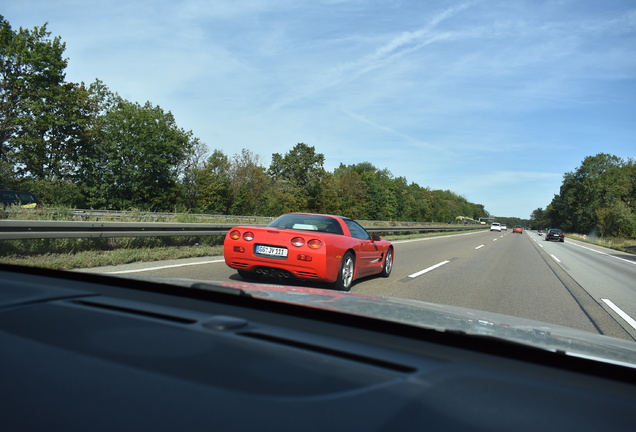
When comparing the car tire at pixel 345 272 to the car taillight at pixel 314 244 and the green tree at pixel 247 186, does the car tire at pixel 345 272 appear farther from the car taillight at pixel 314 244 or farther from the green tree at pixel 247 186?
the green tree at pixel 247 186

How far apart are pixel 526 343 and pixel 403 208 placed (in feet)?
379

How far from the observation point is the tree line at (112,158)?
40062 millimetres

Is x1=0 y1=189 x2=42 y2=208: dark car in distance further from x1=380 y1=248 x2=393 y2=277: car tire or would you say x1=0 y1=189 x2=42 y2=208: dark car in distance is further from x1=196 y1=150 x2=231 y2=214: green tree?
x1=196 y1=150 x2=231 y2=214: green tree

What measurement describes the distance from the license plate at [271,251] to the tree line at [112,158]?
91.6 feet

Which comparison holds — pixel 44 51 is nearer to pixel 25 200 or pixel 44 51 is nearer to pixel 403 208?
pixel 25 200

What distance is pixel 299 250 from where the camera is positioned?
20.7 feet

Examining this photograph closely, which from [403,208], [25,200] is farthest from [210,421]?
[403,208]

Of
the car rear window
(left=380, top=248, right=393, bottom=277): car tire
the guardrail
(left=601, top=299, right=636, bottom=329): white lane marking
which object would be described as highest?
the car rear window

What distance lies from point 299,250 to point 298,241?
15 centimetres

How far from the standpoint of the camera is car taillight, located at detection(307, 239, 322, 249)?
630 cm

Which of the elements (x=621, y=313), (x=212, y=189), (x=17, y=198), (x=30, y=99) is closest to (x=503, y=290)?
(x=621, y=313)

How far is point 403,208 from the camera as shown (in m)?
115

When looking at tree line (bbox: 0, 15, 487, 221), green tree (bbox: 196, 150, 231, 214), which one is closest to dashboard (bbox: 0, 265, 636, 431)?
tree line (bbox: 0, 15, 487, 221)

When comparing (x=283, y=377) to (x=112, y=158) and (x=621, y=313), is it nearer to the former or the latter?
(x=621, y=313)
